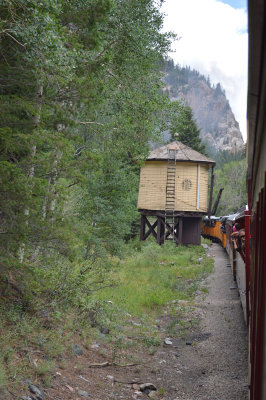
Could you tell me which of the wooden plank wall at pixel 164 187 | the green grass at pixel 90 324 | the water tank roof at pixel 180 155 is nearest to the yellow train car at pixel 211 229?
the wooden plank wall at pixel 164 187

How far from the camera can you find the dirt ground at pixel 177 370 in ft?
20.2

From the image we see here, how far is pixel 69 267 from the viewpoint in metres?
8.96

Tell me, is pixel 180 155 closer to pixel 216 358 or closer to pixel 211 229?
pixel 211 229

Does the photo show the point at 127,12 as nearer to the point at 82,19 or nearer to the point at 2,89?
the point at 82,19

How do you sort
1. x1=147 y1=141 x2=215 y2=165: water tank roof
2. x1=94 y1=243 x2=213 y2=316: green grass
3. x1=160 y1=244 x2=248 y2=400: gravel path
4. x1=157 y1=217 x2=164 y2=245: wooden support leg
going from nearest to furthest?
x1=160 y1=244 x2=248 y2=400: gravel path, x1=94 y1=243 x2=213 y2=316: green grass, x1=147 y1=141 x2=215 y2=165: water tank roof, x1=157 y1=217 x2=164 y2=245: wooden support leg

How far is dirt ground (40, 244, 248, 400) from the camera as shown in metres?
6.16

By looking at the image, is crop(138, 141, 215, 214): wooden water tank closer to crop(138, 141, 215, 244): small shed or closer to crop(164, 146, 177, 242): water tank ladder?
crop(138, 141, 215, 244): small shed

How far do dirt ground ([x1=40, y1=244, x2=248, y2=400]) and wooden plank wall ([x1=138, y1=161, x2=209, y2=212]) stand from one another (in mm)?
16603

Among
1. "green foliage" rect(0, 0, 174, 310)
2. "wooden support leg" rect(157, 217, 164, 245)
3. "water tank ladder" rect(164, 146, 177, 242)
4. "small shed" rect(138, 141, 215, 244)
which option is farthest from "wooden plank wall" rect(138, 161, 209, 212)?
"green foliage" rect(0, 0, 174, 310)

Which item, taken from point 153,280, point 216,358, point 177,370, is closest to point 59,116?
point 177,370

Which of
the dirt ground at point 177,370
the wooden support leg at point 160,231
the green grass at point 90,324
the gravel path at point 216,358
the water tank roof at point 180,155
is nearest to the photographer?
the green grass at point 90,324

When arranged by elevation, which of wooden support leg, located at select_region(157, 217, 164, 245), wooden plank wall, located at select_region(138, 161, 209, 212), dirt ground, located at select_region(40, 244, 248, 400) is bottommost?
dirt ground, located at select_region(40, 244, 248, 400)

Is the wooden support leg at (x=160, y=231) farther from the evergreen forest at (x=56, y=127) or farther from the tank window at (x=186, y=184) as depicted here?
the evergreen forest at (x=56, y=127)

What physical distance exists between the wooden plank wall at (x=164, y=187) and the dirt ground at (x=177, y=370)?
16.6 meters
